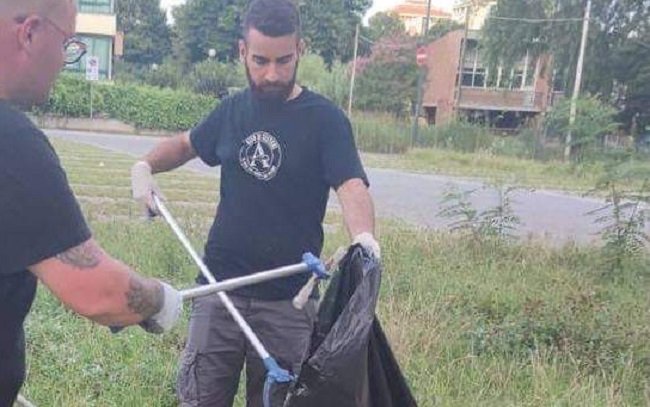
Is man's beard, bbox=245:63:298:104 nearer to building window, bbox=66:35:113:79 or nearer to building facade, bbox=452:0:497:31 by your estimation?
building facade, bbox=452:0:497:31

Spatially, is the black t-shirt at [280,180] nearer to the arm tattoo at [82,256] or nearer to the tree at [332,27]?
the arm tattoo at [82,256]

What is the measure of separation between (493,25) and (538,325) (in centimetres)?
3259

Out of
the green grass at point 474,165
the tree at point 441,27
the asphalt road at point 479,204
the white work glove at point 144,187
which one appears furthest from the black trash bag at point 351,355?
the tree at point 441,27

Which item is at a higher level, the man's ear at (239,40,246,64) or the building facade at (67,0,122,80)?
the building facade at (67,0,122,80)

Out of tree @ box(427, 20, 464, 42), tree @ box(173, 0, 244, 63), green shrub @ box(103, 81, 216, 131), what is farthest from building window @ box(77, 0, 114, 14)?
tree @ box(427, 20, 464, 42)

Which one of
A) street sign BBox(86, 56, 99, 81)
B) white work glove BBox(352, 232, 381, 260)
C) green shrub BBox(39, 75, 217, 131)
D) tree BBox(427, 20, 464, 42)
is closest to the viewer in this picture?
white work glove BBox(352, 232, 381, 260)

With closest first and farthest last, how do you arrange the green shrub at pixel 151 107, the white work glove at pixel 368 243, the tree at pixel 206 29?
the white work glove at pixel 368 243 → the green shrub at pixel 151 107 → the tree at pixel 206 29

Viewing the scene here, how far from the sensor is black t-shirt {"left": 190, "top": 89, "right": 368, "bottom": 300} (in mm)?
2660

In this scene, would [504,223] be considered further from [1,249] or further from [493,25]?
[493,25]

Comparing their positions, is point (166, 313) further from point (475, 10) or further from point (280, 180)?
point (475, 10)

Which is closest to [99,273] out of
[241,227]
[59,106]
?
[241,227]

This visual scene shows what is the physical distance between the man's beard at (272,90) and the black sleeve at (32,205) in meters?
1.25

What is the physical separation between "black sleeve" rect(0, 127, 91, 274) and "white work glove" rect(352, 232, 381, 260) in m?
0.92

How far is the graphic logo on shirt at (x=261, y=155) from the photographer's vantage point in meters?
2.67
